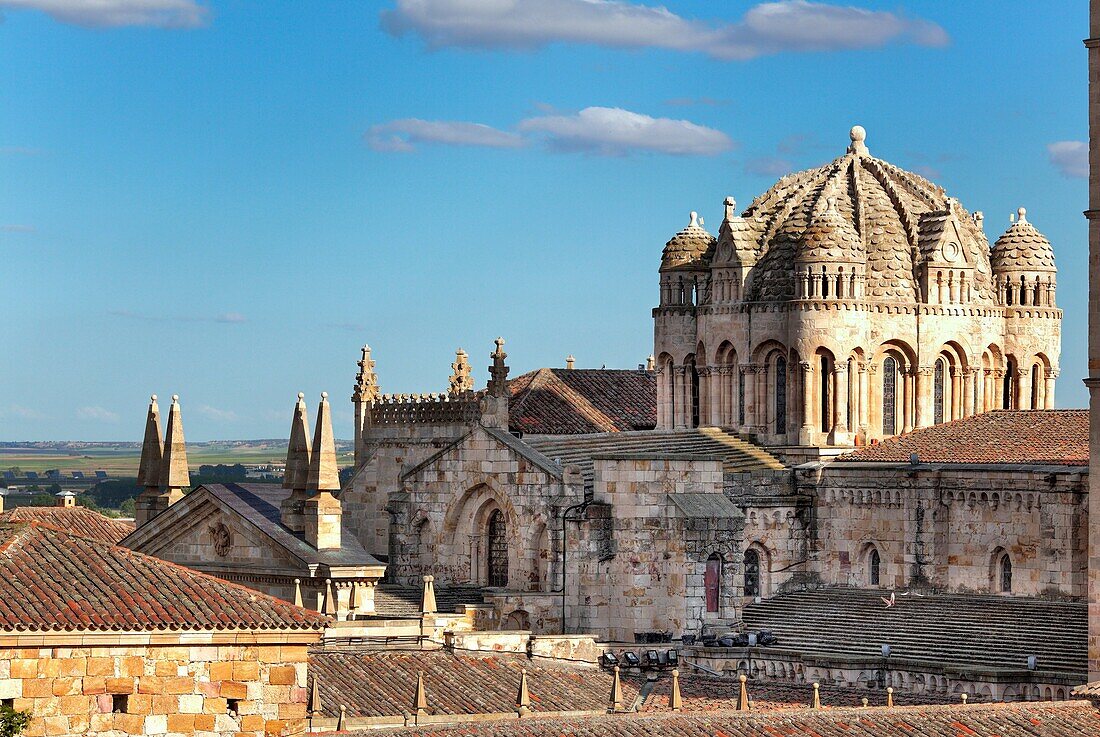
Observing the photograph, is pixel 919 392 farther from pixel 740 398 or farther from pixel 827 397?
pixel 740 398

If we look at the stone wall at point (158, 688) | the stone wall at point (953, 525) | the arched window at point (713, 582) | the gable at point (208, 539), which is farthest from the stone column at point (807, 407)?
the stone wall at point (158, 688)

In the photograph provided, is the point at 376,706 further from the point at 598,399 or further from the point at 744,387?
the point at 598,399

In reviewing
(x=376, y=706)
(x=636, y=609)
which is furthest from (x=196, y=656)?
(x=636, y=609)

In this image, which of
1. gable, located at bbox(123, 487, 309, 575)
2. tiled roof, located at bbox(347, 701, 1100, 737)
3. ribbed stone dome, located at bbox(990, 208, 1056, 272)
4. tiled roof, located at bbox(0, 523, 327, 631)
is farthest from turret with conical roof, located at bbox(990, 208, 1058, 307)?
tiled roof, located at bbox(0, 523, 327, 631)

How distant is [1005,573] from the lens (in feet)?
234

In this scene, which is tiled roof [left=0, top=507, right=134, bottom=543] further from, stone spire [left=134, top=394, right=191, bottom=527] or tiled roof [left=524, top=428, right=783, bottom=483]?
tiled roof [left=524, top=428, right=783, bottom=483]

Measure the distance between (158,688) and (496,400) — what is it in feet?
126

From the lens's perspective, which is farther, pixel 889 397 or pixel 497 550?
pixel 889 397

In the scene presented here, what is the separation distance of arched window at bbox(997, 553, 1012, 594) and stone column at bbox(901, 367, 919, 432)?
845 centimetres

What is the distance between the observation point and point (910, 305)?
78875 mm

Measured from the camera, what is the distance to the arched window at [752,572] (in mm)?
75500

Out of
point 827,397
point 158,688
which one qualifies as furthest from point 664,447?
point 158,688

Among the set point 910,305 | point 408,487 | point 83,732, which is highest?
point 910,305

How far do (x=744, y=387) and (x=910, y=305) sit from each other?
481cm
